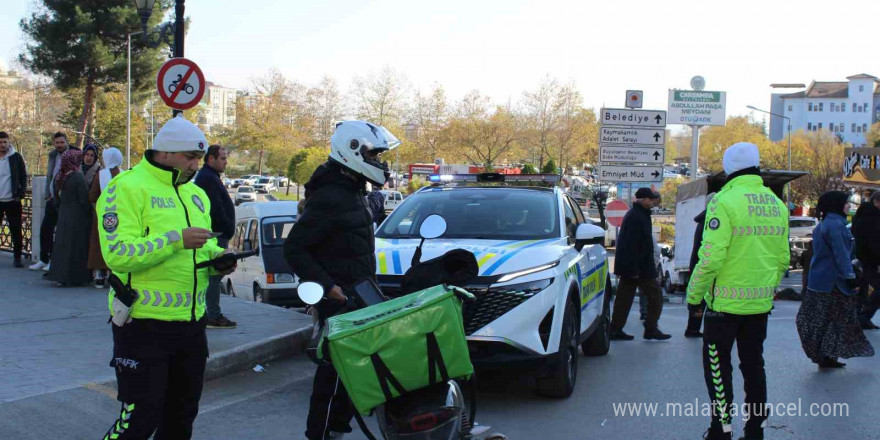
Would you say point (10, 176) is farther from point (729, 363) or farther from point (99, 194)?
point (729, 363)

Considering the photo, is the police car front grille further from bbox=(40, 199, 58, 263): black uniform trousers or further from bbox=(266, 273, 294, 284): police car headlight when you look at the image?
bbox=(40, 199, 58, 263): black uniform trousers

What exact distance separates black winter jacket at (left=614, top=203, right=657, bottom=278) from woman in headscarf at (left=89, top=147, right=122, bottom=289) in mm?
5743

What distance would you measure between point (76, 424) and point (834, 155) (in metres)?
60.3

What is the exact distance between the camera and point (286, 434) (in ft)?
18.1

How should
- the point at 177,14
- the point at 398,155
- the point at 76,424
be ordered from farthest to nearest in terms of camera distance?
the point at 398,155
the point at 177,14
the point at 76,424

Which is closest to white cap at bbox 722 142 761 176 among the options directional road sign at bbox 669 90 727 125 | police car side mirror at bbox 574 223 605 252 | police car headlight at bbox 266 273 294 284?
police car side mirror at bbox 574 223 605 252

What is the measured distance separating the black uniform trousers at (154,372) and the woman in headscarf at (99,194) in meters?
5.59

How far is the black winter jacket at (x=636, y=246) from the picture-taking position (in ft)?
31.0

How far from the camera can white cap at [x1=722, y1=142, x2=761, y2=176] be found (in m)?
5.18

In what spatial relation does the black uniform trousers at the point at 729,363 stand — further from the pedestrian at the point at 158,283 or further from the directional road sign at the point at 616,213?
the directional road sign at the point at 616,213

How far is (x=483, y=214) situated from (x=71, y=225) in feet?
18.2

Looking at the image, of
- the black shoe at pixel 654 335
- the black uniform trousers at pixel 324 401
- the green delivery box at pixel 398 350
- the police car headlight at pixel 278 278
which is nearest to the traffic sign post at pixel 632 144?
the black shoe at pixel 654 335

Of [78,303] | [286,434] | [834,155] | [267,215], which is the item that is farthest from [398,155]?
[286,434]

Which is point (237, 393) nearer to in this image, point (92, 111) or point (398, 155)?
point (92, 111)
